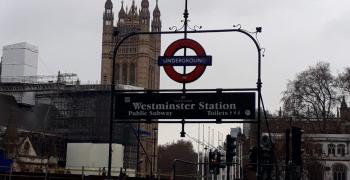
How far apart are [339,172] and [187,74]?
262ft

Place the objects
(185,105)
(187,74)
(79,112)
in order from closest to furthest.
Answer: (185,105) < (187,74) < (79,112)

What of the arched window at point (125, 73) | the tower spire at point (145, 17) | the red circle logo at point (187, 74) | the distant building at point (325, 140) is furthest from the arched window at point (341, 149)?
the red circle logo at point (187, 74)

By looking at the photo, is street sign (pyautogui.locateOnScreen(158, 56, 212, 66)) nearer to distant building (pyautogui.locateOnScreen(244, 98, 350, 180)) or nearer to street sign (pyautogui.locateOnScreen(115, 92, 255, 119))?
street sign (pyautogui.locateOnScreen(115, 92, 255, 119))

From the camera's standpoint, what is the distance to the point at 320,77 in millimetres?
87312

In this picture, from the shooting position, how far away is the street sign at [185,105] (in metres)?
18.7

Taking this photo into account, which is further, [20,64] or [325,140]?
[20,64]

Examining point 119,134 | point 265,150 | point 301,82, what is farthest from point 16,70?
point 265,150

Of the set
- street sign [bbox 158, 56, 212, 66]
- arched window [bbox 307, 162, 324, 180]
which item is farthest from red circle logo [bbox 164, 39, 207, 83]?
arched window [bbox 307, 162, 324, 180]

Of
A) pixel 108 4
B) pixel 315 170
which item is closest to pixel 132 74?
pixel 108 4

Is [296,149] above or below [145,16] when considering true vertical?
below

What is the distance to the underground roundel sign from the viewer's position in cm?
1947

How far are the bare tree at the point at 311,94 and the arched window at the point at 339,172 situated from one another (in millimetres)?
9880

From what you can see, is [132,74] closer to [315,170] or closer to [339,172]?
[339,172]

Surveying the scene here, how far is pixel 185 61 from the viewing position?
19562 mm
